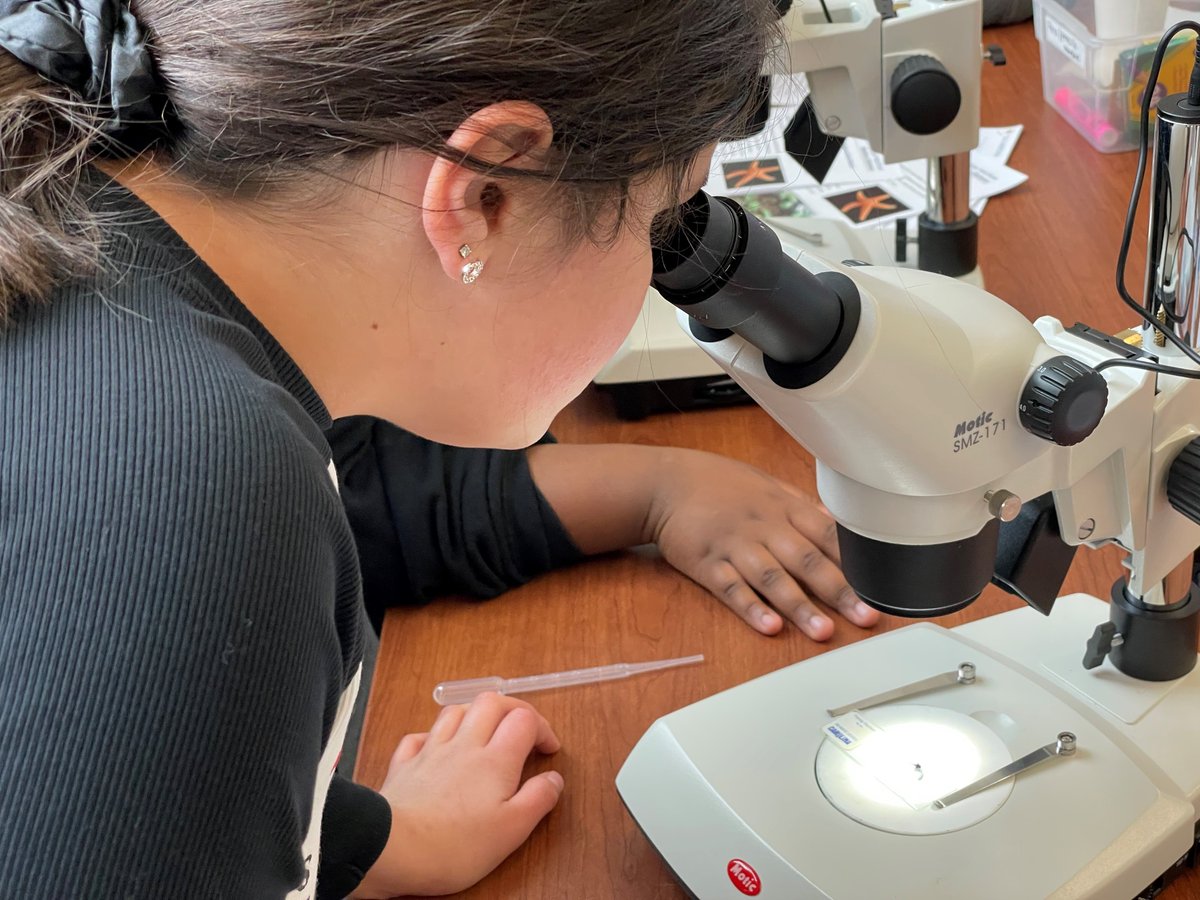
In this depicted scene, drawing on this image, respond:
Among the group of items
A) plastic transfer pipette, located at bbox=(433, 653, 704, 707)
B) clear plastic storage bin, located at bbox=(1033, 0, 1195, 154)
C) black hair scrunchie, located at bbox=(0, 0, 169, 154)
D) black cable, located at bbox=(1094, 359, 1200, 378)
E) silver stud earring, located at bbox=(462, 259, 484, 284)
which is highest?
black hair scrunchie, located at bbox=(0, 0, 169, 154)

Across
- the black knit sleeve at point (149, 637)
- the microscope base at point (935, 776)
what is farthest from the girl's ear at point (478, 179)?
the microscope base at point (935, 776)

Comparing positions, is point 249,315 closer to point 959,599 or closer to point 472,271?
point 472,271

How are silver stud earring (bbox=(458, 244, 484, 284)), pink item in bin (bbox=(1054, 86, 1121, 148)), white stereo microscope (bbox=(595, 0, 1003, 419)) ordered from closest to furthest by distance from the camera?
silver stud earring (bbox=(458, 244, 484, 284))
white stereo microscope (bbox=(595, 0, 1003, 419))
pink item in bin (bbox=(1054, 86, 1121, 148))

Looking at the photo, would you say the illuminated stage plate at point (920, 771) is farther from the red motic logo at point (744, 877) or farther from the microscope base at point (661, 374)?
the microscope base at point (661, 374)

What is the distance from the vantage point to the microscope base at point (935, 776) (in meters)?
0.64

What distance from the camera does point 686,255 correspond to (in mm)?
528

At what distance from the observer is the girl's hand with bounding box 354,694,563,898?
0.71 metres

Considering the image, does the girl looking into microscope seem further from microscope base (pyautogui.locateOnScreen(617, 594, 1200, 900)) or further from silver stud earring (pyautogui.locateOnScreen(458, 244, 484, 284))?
microscope base (pyautogui.locateOnScreen(617, 594, 1200, 900))

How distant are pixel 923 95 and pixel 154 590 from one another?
2.82ft

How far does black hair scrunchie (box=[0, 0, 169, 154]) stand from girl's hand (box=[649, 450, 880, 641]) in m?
0.55

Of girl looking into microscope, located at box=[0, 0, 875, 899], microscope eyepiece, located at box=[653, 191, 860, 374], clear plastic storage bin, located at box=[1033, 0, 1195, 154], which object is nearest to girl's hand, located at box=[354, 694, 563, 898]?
girl looking into microscope, located at box=[0, 0, 875, 899]

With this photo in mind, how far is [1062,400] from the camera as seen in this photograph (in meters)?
0.54

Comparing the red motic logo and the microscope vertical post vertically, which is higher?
the microscope vertical post

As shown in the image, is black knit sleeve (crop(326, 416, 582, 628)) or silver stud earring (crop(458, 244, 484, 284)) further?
black knit sleeve (crop(326, 416, 582, 628))
